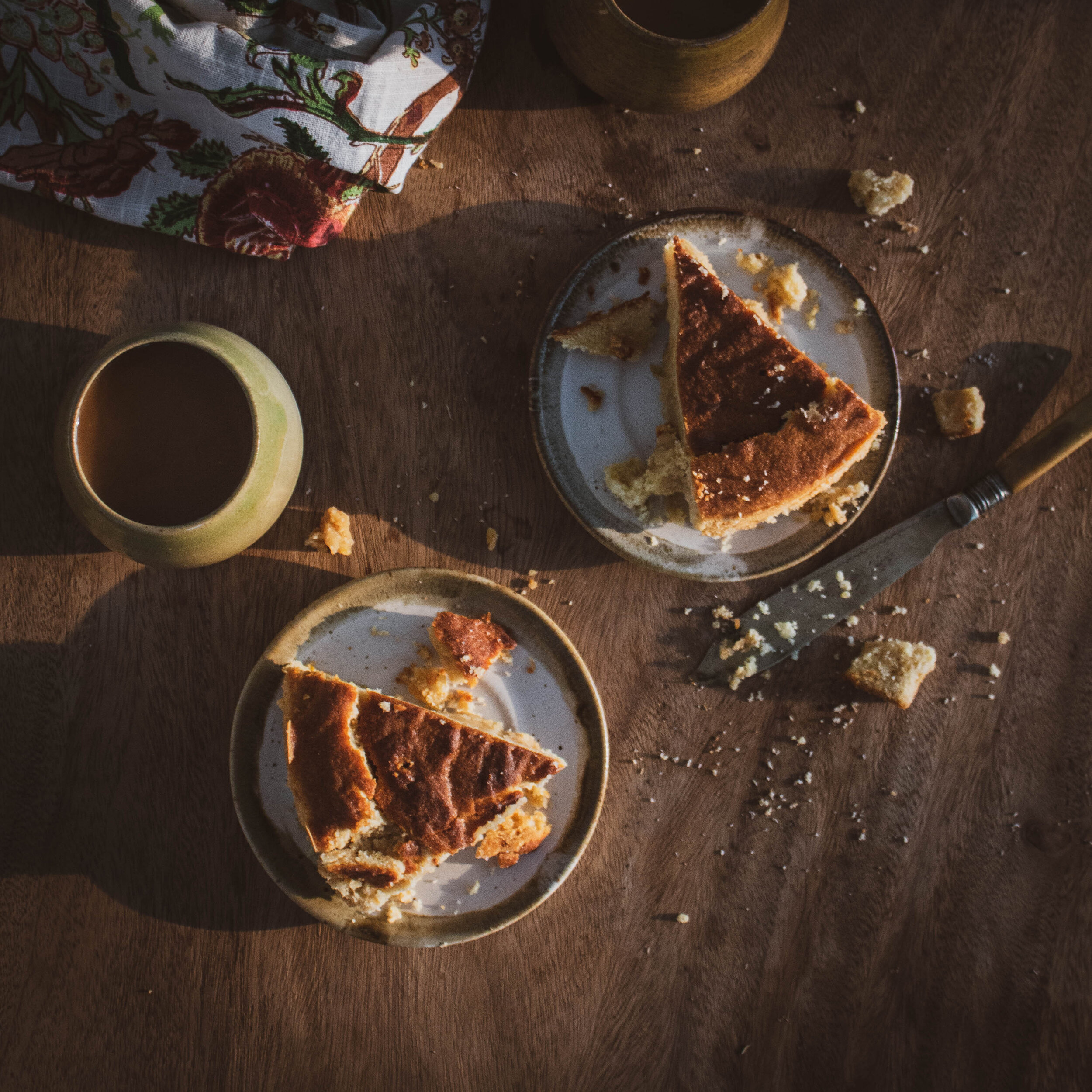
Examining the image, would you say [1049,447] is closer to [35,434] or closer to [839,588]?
[839,588]

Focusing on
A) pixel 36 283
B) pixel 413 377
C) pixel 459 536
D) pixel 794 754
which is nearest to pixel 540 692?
pixel 459 536

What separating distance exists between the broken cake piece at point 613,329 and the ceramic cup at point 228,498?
838 mm

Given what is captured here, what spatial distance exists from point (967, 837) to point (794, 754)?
608 millimetres

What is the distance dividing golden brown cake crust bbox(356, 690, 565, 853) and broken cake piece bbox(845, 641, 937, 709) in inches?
39.8

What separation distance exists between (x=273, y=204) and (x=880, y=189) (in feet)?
5.91

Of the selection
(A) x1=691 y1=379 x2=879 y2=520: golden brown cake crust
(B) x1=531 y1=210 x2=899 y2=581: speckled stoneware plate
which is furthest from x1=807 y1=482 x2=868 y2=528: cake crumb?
(A) x1=691 y1=379 x2=879 y2=520: golden brown cake crust

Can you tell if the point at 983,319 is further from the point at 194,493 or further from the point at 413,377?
the point at 194,493

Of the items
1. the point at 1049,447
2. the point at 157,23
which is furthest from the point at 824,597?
the point at 157,23

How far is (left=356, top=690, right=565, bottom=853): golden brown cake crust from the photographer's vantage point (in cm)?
200

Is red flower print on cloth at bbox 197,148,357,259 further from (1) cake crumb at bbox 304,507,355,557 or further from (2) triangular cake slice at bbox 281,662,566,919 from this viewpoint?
(2) triangular cake slice at bbox 281,662,566,919

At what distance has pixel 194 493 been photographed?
74.5 inches

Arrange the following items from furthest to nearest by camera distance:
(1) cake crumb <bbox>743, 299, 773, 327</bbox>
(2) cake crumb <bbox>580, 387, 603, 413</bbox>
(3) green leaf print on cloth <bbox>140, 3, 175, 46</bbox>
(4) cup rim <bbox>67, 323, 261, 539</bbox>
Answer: (2) cake crumb <bbox>580, 387, 603, 413</bbox> → (1) cake crumb <bbox>743, 299, 773, 327</bbox> → (3) green leaf print on cloth <bbox>140, 3, 175, 46</bbox> → (4) cup rim <bbox>67, 323, 261, 539</bbox>

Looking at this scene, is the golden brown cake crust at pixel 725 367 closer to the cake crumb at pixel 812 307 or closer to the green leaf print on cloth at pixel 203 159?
the cake crumb at pixel 812 307

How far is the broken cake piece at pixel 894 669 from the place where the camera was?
2.23 metres
